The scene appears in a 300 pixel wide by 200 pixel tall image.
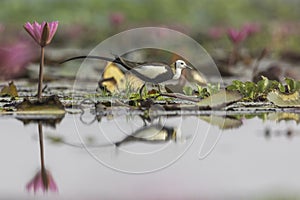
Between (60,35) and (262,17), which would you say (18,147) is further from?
(262,17)

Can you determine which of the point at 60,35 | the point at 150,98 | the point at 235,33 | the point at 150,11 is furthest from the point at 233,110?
the point at 150,11

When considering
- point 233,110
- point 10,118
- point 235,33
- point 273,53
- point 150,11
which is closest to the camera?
point 10,118

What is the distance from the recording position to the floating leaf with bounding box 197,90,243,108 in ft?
10.2

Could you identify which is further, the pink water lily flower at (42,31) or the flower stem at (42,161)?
the pink water lily flower at (42,31)

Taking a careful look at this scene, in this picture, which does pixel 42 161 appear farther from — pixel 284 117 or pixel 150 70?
pixel 284 117

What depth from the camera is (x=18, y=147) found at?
2416 mm

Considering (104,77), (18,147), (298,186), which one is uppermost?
(104,77)

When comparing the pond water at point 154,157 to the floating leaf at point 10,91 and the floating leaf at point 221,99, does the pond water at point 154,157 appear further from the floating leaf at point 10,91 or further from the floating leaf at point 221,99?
the floating leaf at point 10,91

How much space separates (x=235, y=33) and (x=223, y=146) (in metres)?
2.46

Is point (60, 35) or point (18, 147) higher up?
point (60, 35)

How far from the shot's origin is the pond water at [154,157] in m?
1.83

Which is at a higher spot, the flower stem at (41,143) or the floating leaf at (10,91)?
the floating leaf at (10,91)

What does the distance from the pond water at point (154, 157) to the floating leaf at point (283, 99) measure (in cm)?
25

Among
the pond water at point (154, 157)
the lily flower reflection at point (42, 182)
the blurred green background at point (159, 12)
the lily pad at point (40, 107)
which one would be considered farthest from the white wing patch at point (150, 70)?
the blurred green background at point (159, 12)
